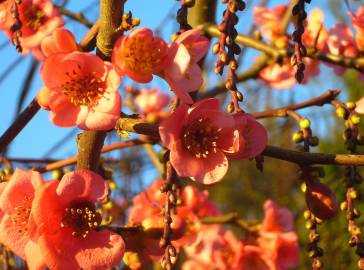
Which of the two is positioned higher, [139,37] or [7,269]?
[139,37]

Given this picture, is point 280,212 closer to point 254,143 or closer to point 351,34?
point 351,34

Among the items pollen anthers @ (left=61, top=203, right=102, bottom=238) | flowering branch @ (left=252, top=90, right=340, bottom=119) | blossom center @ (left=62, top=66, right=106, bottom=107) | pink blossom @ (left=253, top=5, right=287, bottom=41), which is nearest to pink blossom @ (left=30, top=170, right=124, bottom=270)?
pollen anthers @ (left=61, top=203, right=102, bottom=238)

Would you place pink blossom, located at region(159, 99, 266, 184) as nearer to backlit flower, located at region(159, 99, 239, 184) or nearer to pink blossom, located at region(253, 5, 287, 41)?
backlit flower, located at region(159, 99, 239, 184)

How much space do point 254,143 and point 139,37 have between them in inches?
7.9

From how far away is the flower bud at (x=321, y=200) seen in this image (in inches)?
34.1

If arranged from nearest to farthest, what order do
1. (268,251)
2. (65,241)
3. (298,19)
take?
(298,19)
(65,241)
(268,251)

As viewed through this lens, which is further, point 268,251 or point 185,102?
point 268,251

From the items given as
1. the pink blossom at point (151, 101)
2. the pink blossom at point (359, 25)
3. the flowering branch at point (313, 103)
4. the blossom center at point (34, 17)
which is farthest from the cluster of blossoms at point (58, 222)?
the pink blossom at point (151, 101)

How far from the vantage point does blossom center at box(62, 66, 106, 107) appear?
0.82 m

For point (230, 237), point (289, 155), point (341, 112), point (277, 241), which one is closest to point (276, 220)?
point (277, 241)

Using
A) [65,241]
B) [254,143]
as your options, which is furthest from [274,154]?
[65,241]

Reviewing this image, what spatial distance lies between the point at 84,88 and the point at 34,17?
0.58m

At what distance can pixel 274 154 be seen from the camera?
0.77 meters

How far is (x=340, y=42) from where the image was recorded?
5.06 feet
